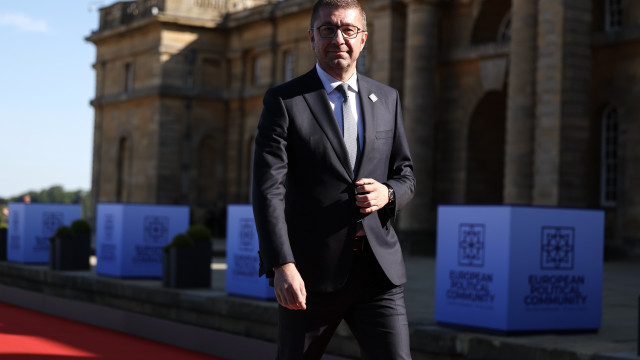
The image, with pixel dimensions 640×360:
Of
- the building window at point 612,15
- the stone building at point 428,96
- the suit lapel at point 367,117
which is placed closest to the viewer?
the suit lapel at point 367,117

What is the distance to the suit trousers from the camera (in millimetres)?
4133

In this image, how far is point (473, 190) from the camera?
30203 mm

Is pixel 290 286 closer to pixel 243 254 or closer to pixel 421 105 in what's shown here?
pixel 243 254

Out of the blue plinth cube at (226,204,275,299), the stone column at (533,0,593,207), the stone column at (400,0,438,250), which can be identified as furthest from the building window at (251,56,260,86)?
the blue plinth cube at (226,204,275,299)

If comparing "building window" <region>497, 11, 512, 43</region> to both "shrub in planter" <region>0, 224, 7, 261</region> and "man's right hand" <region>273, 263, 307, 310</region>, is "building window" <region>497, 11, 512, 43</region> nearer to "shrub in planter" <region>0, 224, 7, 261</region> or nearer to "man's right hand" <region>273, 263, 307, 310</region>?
"shrub in planter" <region>0, 224, 7, 261</region>

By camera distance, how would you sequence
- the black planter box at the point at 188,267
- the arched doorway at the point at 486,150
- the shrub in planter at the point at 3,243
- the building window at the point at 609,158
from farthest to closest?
the arched doorway at the point at 486,150
the building window at the point at 609,158
the shrub in planter at the point at 3,243
the black planter box at the point at 188,267

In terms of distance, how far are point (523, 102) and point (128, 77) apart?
25.4 meters

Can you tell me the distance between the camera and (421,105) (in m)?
29.8

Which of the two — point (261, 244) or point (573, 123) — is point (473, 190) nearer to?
point (573, 123)

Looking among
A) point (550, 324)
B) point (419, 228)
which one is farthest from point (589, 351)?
point (419, 228)

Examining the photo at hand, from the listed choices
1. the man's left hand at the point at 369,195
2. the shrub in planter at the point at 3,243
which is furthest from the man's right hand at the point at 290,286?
the shrub in planter at the point at 3,243

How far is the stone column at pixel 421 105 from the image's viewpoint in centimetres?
2964

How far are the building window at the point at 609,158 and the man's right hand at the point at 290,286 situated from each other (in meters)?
22.8

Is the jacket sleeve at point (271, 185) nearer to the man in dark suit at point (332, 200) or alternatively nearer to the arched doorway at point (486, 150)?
the man in dark suit at point (332, 200)
